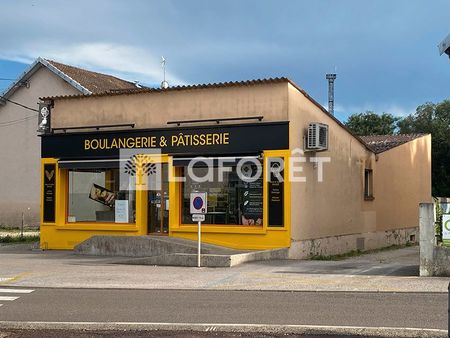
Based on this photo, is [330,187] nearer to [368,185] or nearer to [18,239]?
[368,185]

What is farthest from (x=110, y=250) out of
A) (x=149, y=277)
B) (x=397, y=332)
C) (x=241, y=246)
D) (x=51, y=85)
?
(x=51, y=85)

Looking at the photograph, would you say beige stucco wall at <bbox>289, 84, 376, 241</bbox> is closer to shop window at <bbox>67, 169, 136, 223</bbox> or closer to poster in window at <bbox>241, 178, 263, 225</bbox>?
poster in window at <bbox>241, 178, 263, 225</bbox>

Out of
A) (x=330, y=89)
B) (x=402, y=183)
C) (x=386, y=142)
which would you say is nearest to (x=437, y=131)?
(x=330, y=89)

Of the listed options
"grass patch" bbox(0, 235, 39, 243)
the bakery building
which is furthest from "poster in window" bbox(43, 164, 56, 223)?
"grass patch" bbox(0, 235, 39, 243)

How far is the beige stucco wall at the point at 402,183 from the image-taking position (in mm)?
25188

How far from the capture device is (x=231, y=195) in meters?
18.2

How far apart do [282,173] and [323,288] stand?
250 inches

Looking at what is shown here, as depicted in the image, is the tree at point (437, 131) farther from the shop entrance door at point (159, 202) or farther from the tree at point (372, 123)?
the shop entrance door at point (159, 202)

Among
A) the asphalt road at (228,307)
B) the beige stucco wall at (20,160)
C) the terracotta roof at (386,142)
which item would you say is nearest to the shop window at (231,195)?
the asphalt road at (228,307)

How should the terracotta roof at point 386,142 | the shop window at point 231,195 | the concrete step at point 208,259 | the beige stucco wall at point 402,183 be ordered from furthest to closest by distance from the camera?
the terracotta roof at point 386,142 → the beige stucco wall at point 402,183 → the shop window at point 231,195 → the concrete step at point 208,259

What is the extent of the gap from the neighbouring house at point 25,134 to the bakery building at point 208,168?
12.8m

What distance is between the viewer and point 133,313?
8.82m

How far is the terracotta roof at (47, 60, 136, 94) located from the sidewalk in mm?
17007

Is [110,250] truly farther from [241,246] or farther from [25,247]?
[25,247]
